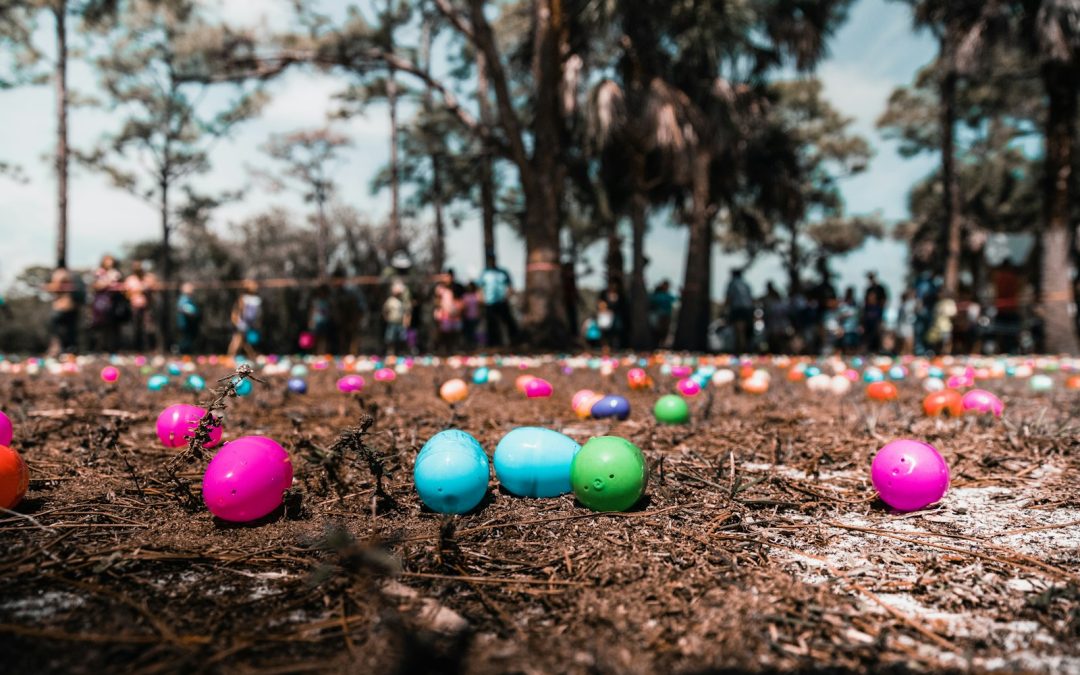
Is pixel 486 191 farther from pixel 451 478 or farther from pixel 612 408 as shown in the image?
pixel 451 478

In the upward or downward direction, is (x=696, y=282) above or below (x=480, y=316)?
above

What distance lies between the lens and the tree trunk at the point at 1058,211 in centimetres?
1318

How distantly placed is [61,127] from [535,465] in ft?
56.0

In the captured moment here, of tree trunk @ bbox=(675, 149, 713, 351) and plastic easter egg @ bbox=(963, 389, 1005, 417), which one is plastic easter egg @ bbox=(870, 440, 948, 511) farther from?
tree trunk @ bbox=(675, 149, 713, 351)

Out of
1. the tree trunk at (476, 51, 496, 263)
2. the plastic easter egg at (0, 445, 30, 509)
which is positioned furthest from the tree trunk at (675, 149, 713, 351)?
the plastic easter egg at (0, 445, 30, 509)

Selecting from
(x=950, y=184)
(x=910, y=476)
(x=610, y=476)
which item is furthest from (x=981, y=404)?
(x=950, y=184)

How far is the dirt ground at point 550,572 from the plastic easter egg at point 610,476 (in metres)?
0.07

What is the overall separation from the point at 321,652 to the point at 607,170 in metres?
16.8

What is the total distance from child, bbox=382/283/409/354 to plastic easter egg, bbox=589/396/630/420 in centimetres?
914

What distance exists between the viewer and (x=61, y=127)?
49.3 ft

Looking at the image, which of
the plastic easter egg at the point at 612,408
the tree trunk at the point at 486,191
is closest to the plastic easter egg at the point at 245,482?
the plastic easter egg at the point at 612,408

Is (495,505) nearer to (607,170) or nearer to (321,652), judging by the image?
(321,652)

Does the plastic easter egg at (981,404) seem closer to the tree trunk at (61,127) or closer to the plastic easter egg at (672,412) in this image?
the plastic easter egg at (672,412)

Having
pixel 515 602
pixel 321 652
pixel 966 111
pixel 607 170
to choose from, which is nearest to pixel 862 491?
pixel 515 602
